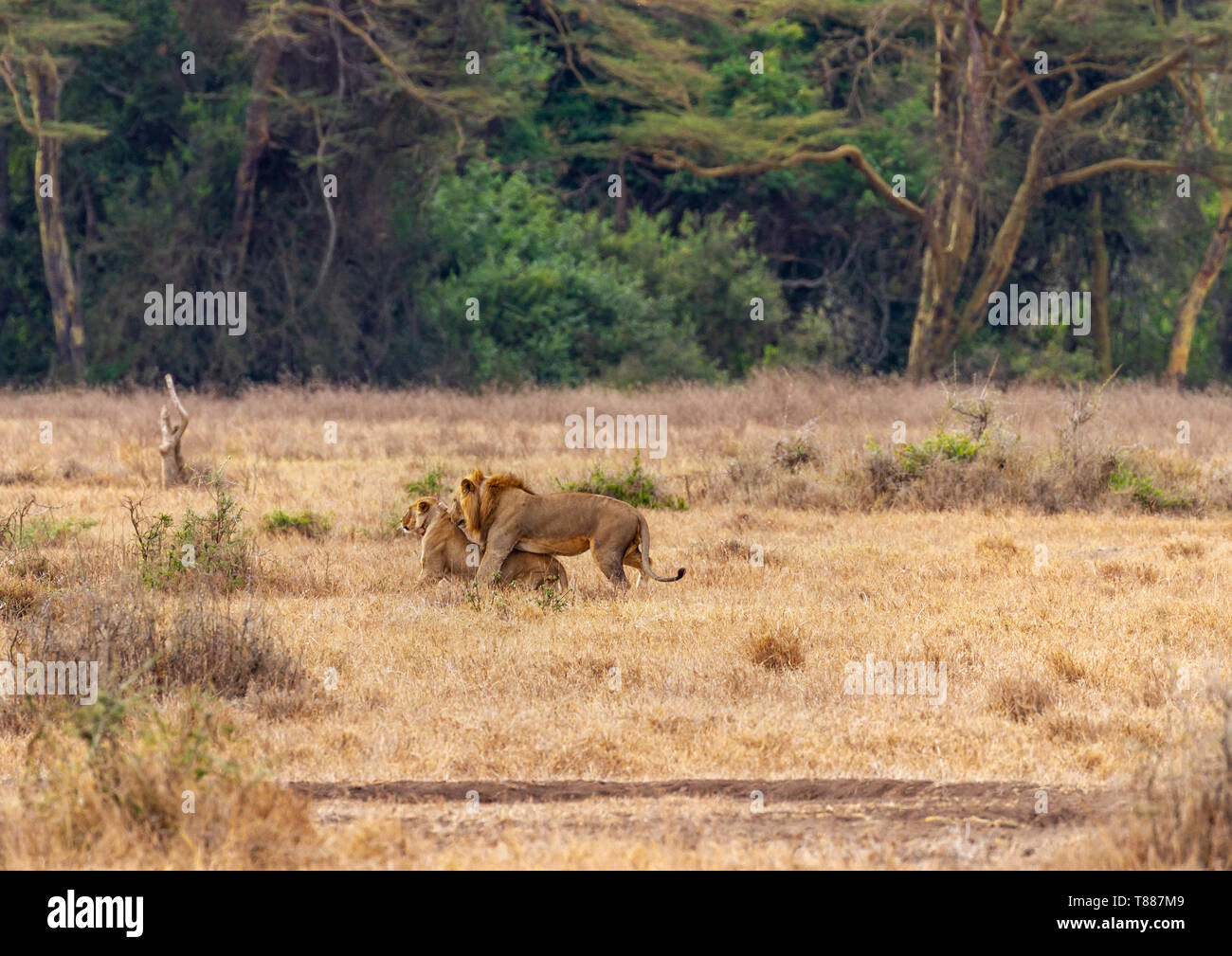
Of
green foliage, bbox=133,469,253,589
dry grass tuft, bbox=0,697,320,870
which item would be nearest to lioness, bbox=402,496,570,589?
green foliage, bbox=133,469,253,589

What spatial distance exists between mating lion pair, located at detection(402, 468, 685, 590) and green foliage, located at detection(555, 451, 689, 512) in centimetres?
388

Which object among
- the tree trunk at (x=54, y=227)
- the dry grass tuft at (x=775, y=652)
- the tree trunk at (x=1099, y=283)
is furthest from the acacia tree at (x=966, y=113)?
the dry grass tuft at (x=775, y=652)

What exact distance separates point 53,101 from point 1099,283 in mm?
21731

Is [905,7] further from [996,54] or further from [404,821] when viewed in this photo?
[404,821]

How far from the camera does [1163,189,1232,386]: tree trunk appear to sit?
30969 millimetres

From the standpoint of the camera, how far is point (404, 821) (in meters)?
5.27

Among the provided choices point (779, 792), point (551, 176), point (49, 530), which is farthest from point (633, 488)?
point (551, 176)

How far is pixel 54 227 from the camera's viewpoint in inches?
1123

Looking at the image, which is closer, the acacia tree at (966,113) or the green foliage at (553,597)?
the green foliage at (553,597)

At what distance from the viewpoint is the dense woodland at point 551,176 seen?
28234mm

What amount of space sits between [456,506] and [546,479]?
5.18 m

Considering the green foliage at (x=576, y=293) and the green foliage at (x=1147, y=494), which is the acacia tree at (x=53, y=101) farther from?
the green foliage at (x=1147, y=494)

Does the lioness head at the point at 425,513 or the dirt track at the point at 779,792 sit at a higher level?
→ the lioness head at the point at 425,513

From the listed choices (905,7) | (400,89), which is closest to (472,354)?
(400,89)
